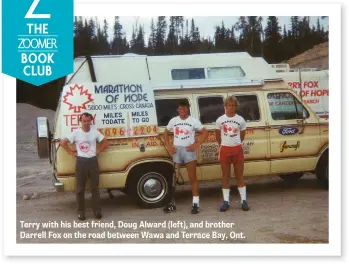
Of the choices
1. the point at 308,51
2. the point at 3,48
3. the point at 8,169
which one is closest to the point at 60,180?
the point at 8,169

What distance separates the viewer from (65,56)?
30.3 feet

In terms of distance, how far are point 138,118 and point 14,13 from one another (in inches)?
92.7

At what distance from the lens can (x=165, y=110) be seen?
9.79 meters

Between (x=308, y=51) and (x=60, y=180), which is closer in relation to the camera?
(x=60, y=180)

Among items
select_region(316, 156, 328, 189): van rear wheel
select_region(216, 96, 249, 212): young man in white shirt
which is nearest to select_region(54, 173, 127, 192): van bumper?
select_region(216, 96, 249, 212): young man in white shirt

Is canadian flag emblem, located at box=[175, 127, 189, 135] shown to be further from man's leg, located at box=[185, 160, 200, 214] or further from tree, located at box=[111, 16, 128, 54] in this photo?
tree, located at box=[111, 16, 128, 54]

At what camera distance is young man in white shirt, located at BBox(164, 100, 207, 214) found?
9430 millimetres

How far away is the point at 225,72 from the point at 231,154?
56.2 inches

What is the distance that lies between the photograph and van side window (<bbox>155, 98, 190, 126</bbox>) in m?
0.02

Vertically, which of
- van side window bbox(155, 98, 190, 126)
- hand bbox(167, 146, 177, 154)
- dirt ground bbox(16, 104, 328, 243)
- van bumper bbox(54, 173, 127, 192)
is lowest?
dirt ground bbox(16, 104, 328, 243)

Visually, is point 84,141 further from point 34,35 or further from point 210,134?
point 210,134

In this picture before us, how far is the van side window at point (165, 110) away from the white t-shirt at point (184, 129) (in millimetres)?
270
